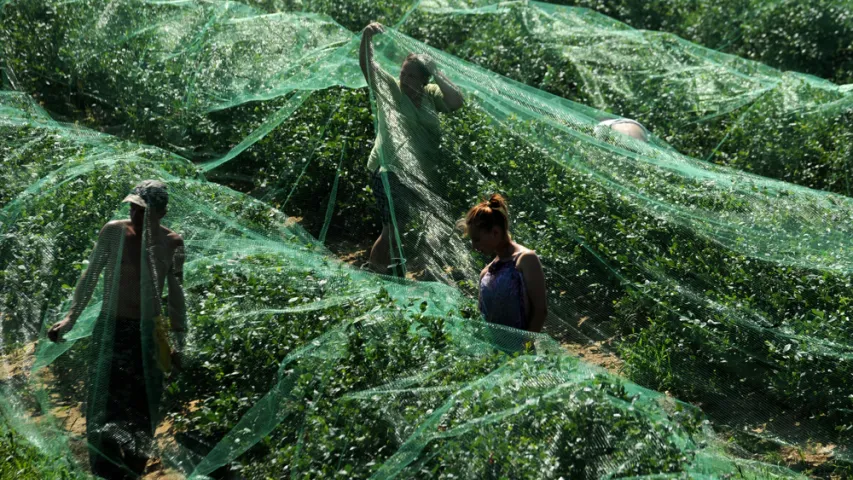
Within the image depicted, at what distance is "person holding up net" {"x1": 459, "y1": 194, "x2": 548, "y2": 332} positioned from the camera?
4.59 meters

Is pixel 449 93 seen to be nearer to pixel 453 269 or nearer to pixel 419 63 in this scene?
pixel 419 63

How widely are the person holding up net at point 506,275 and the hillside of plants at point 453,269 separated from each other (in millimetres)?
121

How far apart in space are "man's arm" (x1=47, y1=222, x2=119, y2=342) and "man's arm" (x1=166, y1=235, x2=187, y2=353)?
292 millimetres

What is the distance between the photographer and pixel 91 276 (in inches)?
196

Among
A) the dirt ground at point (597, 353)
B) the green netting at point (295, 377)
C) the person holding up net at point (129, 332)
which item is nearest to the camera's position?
the green netting at point (295, 377)

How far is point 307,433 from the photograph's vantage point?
4289 mm

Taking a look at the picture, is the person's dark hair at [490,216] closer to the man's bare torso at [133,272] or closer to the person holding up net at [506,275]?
the person holding up net at [506,275]

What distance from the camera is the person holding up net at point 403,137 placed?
6.03 meters

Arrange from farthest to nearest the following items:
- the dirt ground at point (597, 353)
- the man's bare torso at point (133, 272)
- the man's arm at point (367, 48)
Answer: the man's arm at point (367, 48)
the dirt ground at point (597, 353)
the man's bare torso at point (133, 272)

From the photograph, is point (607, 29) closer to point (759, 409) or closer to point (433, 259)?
point (433, 259)

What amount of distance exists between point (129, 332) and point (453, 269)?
6.16ft

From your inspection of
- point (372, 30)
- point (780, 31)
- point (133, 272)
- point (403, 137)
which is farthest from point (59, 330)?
point (780, 31)

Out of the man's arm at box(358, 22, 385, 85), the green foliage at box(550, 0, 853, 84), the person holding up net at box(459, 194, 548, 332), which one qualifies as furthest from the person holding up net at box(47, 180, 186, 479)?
the green foliage at box(550, 0, 853, 84)

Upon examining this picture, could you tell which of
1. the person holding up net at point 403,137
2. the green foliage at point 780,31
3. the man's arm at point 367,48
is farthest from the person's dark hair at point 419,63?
the green foliage at point 780,31
